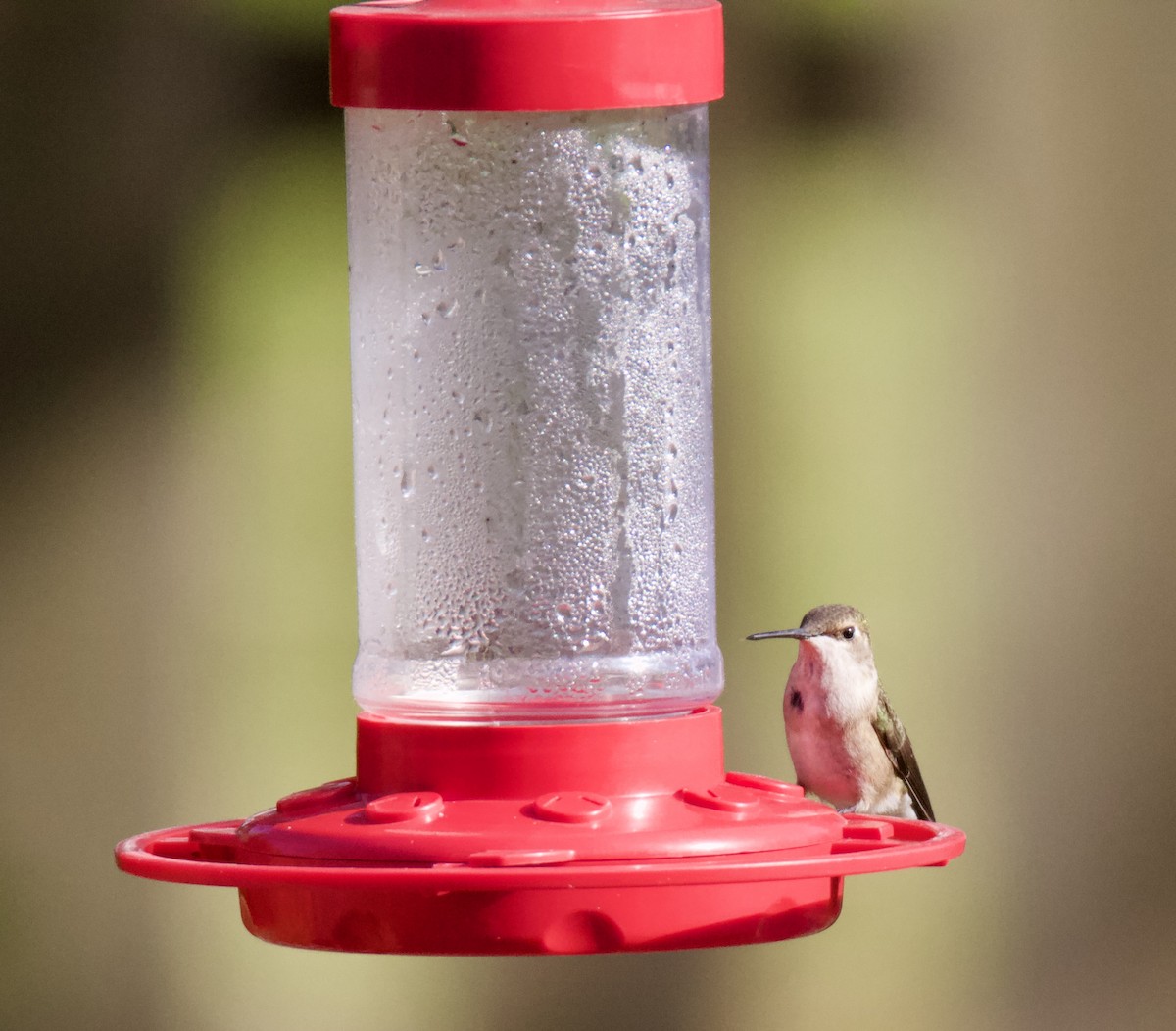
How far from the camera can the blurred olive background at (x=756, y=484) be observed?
580cm

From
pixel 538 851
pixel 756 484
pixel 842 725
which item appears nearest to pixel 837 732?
pixel 842 725

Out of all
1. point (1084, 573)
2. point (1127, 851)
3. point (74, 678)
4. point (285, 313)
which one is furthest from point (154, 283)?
point (1127, 851)

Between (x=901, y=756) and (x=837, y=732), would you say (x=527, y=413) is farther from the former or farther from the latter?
(x=901, y=756)

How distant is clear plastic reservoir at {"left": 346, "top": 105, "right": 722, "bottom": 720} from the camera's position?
107 inches

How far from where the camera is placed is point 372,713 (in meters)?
2.73

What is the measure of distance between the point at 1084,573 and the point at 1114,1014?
1.19 meters

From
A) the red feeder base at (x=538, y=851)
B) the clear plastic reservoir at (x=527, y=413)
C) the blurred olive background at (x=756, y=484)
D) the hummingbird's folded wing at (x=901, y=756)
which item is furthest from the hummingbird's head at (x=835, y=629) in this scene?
the red feeder base at (x=538, y=851)

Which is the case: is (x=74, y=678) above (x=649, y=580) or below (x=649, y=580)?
below

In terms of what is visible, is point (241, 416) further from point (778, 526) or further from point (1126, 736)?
point (1126, 736)

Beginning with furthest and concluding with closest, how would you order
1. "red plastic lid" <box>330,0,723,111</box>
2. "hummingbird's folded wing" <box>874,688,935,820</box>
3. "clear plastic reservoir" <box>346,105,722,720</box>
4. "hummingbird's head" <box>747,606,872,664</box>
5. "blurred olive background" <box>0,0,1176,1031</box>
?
"blurred olive background" <box>0,0,1176,1031</box>, "hummingbird's folded wing" <box>874,688,935,820</box>, "hummingbird's head" <box>747,606,872,664</box>, "clear plastic reservoir" <box>346,105,722,720</box>, "red plastic lid" <box>330,0,723,111</box>

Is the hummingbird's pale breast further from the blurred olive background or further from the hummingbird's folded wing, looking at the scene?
the blurred olive background

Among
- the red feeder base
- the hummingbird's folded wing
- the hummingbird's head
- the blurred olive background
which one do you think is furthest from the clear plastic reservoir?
the blurred olive background

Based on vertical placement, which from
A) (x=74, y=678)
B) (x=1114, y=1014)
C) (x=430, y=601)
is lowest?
(x=1114, y=1014)

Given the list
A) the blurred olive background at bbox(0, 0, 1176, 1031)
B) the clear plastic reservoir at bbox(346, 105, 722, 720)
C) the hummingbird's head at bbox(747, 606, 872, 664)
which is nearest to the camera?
the clear plastic reservoir at bbox(346, 105, 722, 720)
